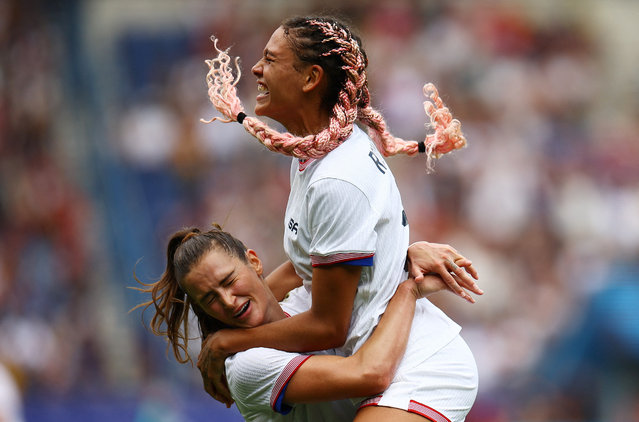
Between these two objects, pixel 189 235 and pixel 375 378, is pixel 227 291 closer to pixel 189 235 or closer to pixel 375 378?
pixel 189 235

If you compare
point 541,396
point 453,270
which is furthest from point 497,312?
point 453,270

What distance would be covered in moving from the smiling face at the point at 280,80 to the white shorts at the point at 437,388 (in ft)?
3.27

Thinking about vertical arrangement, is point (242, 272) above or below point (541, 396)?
above

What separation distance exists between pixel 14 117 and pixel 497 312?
5.76 meters

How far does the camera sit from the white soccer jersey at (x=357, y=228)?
3.23 meters

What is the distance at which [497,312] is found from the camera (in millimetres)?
8688

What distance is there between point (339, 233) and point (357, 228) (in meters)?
0.06

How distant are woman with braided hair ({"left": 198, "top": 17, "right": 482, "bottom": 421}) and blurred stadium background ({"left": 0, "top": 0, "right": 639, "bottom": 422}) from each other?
413 cm

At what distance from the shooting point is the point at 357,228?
3.23 m

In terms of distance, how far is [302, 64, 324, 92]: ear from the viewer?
11.2 ft

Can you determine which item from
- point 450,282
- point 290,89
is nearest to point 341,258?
point 450,282

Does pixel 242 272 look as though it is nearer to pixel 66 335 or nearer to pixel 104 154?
pixel 66 335

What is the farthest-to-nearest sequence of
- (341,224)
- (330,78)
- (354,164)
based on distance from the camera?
1. (330,78)
2. (354,164)
3. (341,224)

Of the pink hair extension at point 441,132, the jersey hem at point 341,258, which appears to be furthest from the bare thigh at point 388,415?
the pink hair extension at point 441,132
